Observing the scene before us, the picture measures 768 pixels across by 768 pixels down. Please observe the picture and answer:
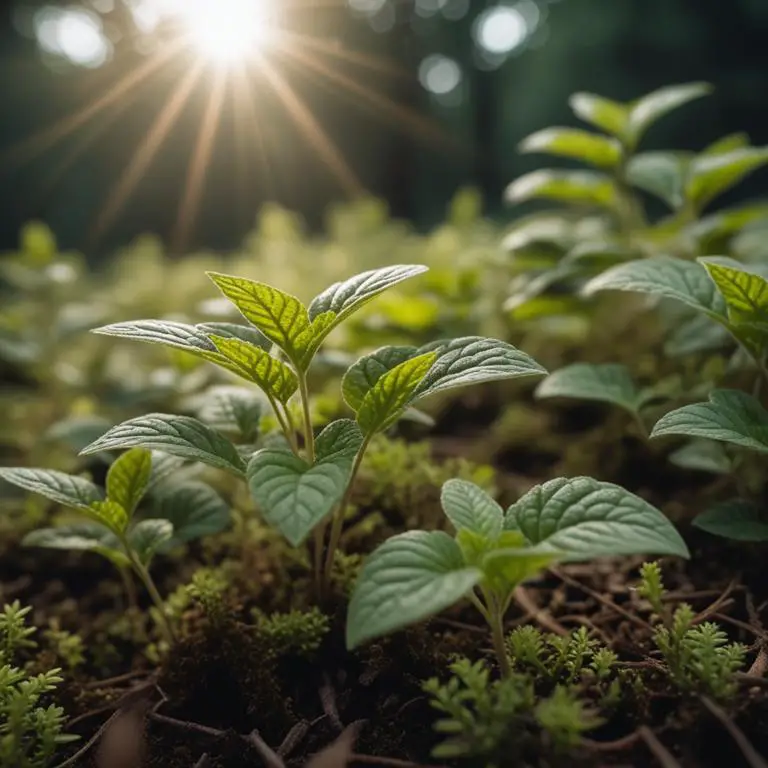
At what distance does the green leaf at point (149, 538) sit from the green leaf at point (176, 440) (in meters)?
0.22

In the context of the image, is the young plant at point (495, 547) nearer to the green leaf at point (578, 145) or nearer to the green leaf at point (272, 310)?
the green leaf at point (272, 310)

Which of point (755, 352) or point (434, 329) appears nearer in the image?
point (755, 352)

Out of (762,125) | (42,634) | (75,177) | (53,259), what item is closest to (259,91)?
(75,177)

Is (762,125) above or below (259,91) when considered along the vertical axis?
below

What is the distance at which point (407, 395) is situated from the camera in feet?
3.19

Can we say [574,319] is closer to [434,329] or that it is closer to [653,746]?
[434,329]

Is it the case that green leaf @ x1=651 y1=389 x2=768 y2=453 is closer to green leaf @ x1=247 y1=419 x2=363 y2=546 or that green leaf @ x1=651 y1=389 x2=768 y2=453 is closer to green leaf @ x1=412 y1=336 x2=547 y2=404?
green leaf @ x1=412 y1=336 x2=547 y2=404

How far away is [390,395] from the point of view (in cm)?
97

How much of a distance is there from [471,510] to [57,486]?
62 centimetres

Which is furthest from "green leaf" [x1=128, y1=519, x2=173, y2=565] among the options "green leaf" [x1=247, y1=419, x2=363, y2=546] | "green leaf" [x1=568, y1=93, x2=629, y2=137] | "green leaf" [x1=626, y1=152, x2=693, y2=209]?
"green leaf" [x1=568, y1=93, x2=629, y2=137]

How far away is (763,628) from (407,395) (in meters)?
0.67

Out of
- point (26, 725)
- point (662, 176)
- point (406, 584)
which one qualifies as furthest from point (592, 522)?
point (662, 176)

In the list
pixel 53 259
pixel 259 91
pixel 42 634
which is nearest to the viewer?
pixel 42 634

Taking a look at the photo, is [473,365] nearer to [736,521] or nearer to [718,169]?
[736,521]
